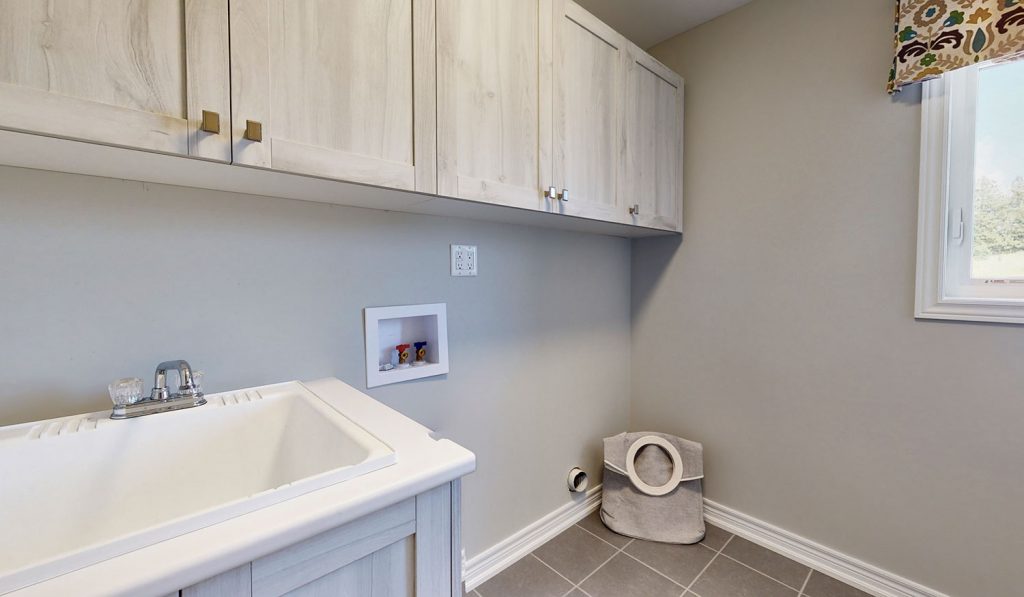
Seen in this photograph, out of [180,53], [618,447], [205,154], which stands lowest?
[618,447]

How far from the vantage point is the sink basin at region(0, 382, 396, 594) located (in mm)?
606

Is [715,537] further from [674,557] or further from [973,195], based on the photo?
[973,195]

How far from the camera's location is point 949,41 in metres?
1.20

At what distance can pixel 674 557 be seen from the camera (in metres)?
1.61

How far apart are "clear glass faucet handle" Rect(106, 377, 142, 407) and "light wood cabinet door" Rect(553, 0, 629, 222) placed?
118 centimetres

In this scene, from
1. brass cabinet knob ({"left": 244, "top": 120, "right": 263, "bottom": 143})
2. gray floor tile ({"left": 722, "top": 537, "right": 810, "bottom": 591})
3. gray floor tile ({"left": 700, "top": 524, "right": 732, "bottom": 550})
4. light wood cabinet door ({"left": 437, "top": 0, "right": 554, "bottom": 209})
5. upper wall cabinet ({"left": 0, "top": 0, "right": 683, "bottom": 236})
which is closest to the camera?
upper wall cabinet ({"left": 0, "top": 0, "right": 683, "bottom": 236})

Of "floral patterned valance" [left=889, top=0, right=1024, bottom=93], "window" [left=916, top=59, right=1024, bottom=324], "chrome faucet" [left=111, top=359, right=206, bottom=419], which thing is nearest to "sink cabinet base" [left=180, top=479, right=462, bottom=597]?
"chrome faucet" [left=111, top=359, right=206, bottom=419]

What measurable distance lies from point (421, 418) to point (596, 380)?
99 centimetres

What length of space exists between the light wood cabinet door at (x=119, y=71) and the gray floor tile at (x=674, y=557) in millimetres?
1938

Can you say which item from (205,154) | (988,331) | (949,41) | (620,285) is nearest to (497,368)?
(620,285)

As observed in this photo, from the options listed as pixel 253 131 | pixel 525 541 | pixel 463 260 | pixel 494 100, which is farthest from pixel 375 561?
pixel 525 541

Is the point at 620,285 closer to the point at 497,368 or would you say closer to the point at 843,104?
the point at 497,368

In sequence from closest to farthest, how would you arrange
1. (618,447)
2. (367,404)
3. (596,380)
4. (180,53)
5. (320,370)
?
(180,53), (367,404), (320,370), (618,447), (596,380)

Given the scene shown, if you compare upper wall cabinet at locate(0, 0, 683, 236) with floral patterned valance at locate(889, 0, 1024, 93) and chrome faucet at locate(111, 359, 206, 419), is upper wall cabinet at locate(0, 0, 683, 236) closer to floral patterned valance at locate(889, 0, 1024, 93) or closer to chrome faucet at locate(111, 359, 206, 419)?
chrome faucet at locate(111, 359, 206, 419)
